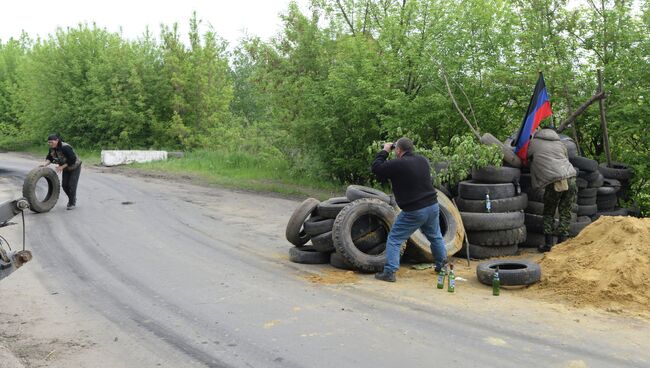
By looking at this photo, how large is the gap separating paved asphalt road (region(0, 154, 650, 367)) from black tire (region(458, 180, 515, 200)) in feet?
8.70

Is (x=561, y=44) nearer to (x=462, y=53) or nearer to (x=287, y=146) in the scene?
(x=462, y=53)

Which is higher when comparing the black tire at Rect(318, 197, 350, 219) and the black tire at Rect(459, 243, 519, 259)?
the black tire at Rect(318, 197, 350, 219)

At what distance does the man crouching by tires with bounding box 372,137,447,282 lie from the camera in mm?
7527

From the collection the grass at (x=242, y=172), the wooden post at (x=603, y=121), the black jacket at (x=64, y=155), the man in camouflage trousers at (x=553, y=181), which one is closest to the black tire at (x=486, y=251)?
the man in camouflage trousers at (x=553, y=181)

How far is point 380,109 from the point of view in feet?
52.1

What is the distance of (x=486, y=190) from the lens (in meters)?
9.16

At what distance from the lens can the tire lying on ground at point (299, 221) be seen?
8.84 m

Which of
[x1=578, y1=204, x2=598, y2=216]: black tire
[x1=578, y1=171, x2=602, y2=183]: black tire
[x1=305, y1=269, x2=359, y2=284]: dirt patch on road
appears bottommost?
[x1=305, y1=269, x2=359, y2=284]: dirt patch on road

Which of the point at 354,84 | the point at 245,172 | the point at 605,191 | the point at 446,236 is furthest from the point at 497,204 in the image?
the point at 245,172

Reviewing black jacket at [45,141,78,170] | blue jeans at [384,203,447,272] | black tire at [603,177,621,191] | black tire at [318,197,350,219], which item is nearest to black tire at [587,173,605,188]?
black tire at [603,177,621,191]

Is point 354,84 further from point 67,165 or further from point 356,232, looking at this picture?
point 356,232

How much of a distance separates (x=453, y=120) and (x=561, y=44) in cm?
303

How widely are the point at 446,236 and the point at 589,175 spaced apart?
3493mm

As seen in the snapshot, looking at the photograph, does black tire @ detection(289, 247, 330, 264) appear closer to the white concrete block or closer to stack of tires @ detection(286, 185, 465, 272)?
stack of tires @ detection(286, 185, 465, 272)
